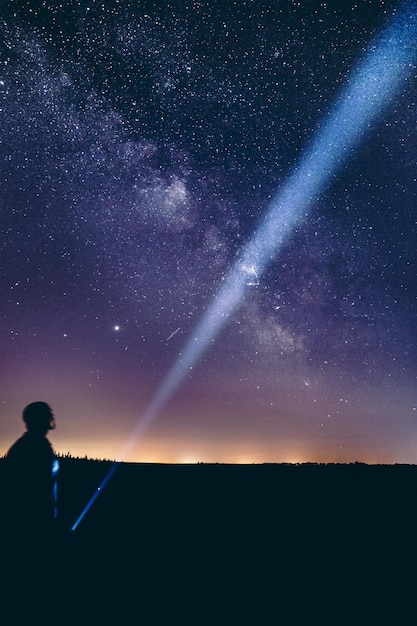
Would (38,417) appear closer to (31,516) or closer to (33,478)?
(33,478)

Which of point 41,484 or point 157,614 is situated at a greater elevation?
point 41,484

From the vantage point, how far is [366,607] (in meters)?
5.23

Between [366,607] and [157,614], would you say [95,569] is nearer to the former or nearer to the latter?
[157,614]

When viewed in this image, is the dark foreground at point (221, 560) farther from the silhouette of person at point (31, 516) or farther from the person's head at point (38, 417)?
the person's head at point (38, 417)

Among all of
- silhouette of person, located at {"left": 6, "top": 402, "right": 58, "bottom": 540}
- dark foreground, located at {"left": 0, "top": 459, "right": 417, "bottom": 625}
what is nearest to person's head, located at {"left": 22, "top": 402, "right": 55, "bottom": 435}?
silhouette of person, located at {"left": 6, "top": 402, "right": 58, "bottom": 540}

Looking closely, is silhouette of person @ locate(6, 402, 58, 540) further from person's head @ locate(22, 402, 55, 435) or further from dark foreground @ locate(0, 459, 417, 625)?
dark foreground @ locate(0, 459, 417, 625)

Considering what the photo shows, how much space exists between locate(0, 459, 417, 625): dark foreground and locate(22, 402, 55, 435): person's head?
1312 millimetres

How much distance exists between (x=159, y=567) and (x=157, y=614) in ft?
5.20

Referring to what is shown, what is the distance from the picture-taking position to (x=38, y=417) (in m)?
4.83

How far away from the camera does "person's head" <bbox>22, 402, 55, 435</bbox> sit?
189 inches

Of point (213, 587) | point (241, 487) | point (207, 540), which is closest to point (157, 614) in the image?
point (213, 587)

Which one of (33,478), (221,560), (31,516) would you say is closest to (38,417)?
(33,478)

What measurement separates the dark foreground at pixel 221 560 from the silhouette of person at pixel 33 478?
30cm

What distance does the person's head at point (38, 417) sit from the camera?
480 centimetres
